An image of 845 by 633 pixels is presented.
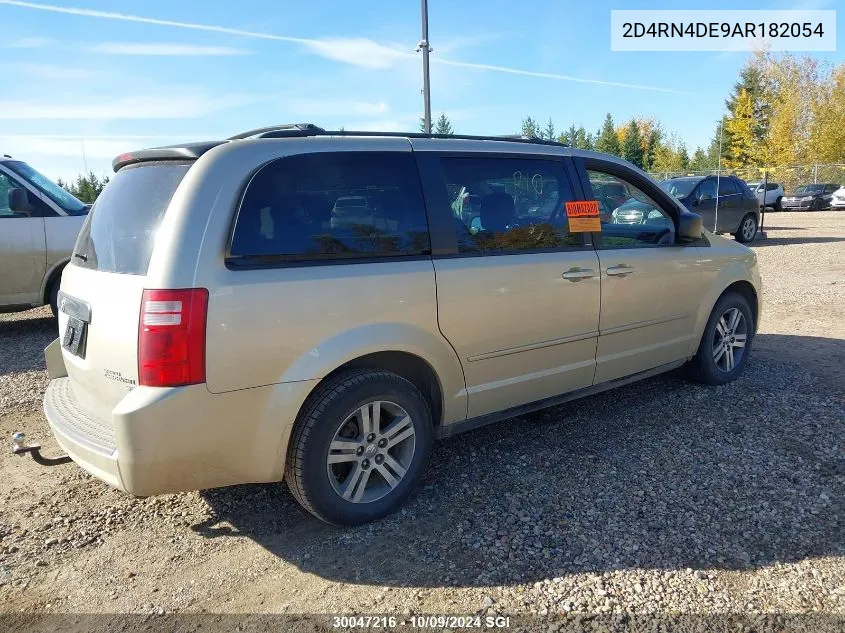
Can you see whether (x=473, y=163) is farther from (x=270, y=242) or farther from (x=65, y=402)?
(x=65, y=402)

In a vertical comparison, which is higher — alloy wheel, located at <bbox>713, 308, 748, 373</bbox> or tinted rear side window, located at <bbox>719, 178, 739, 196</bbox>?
tinted rear side window, located at <bbox>719, 178, 739, 196</bbox>

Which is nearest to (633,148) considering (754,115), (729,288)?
(754,115)

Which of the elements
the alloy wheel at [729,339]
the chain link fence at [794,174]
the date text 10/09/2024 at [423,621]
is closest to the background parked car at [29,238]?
the date text 10/09/2024 at [423,621]

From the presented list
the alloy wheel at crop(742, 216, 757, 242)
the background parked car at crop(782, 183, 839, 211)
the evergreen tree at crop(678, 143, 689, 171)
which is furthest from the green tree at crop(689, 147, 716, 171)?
the alloy wheel at crop(742, 216, 757, 242)

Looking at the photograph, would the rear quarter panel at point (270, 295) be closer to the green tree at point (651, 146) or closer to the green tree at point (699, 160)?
the green tree at point (699, 160)

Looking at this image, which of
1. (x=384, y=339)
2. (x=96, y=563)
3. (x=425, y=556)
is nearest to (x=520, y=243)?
(x=384, y=339)

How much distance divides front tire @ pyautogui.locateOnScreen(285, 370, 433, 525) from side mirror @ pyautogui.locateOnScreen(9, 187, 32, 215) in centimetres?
598

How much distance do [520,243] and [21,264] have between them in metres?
6.15

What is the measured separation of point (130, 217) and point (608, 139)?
6551 cm

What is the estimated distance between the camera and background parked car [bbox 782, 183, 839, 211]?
31.6m

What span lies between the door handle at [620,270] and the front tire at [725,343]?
1.17 metres

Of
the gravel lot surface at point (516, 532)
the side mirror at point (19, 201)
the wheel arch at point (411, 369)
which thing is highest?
the side mirror at point (19, 201)

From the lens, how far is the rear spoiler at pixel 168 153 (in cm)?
296

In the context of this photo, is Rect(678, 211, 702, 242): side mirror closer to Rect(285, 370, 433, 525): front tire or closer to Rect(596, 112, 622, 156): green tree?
Rect(285, 370, 433, 525): front tire
